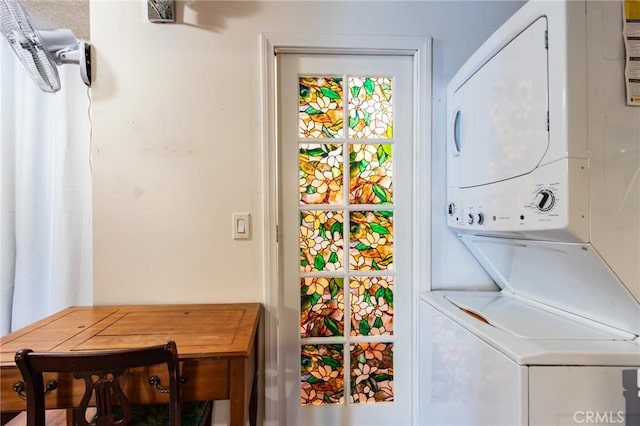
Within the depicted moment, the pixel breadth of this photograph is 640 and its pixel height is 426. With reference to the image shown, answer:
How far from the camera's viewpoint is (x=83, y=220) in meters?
1.70

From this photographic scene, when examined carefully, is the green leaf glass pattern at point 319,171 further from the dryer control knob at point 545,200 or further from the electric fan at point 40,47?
A: the electric fan at point 40,47

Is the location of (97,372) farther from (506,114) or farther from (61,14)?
(61,14)

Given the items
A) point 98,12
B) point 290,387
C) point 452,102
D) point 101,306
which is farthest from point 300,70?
point 290,387

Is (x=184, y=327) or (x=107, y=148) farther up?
(x=107, y=148)

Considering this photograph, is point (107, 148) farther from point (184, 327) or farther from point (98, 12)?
point (184, 327)

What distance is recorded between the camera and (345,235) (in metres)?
1.46

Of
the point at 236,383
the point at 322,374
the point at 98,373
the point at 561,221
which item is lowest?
the point at 322,374

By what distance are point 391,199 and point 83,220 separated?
1.74 m

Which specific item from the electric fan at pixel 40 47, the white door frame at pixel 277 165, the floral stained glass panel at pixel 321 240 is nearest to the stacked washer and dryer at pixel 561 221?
the white door frame at pixel 277 165

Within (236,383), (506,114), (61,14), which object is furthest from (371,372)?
(61,14)

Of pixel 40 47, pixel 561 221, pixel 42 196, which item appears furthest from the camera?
pixel 42 196

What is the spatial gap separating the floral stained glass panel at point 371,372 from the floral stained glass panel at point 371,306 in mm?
78

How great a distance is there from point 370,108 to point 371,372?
131 cm

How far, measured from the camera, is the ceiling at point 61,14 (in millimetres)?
1441
